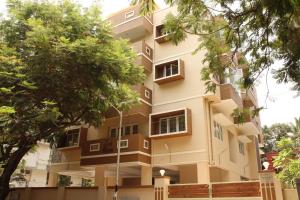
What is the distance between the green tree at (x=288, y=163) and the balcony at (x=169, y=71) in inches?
263

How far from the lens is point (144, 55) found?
767 inches

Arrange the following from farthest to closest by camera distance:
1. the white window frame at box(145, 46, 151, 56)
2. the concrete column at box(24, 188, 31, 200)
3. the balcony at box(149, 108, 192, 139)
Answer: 1. the white window frame at box(145, 46, 151, 56)
2. the concrete column at box(24, 188, 31, 200)
3. the balcony at box(149, 108, 192, 139)

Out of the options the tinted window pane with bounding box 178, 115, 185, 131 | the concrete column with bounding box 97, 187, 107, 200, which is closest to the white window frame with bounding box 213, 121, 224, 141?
the tinted window pane with bounding box 178, 115, 185, 131

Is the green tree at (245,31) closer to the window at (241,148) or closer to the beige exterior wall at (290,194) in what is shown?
the beige exterior wall at (290,194)

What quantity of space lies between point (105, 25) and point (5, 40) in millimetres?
4471

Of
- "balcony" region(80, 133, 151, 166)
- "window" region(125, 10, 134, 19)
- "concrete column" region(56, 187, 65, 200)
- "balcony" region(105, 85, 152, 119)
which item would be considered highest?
"window" region(125, 10, 134, 19)

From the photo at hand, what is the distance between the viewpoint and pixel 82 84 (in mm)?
13609

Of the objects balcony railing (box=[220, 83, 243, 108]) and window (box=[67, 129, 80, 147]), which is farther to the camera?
window (box=[67, 129, 80, 147])

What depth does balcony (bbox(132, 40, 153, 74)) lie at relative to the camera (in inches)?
756

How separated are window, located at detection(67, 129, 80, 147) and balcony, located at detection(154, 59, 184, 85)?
6418 mm

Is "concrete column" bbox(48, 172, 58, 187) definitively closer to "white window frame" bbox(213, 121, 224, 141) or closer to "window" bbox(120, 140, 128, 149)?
"window" bbox(120, 140, 128, 149)

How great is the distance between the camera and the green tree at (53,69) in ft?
40.8

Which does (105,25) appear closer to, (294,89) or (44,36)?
(44,36)

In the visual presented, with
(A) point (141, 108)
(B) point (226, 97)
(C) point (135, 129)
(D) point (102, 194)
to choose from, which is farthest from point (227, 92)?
(D) point (102, 194)
